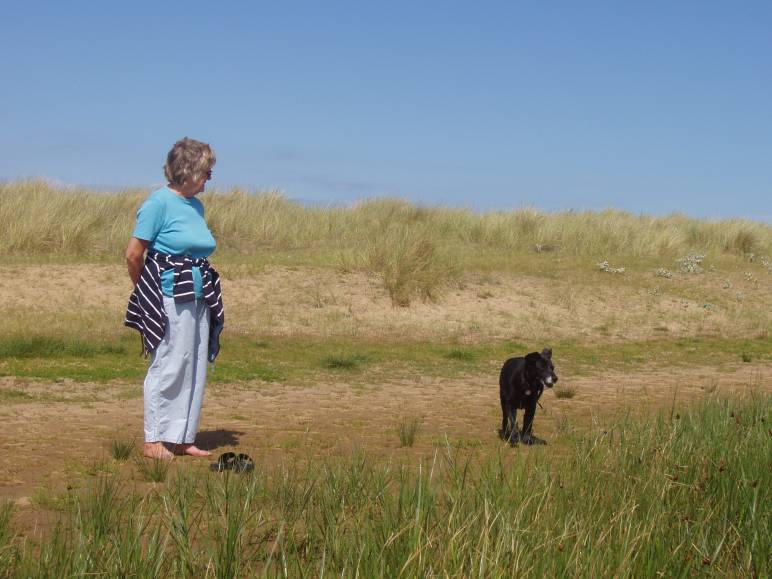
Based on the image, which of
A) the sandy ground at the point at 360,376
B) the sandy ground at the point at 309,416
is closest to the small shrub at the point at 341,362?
the sandy ground at the point at 360,376

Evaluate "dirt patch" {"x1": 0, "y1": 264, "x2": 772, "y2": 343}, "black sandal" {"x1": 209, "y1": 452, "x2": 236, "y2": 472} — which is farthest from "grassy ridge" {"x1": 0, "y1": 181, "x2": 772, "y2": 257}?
"black sandal" {"x1": 209, "y1": 452, "x2": 236, "y2": 472}

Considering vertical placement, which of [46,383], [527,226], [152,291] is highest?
[527,226]

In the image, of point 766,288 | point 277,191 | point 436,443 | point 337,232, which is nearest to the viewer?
point 436,443

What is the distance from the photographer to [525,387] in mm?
7852

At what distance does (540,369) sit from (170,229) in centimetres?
300

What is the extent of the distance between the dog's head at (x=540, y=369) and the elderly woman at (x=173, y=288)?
98.6 inches

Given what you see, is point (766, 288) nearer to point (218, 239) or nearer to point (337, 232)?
point (337, 232)

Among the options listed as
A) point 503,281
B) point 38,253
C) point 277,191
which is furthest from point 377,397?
point 277,191

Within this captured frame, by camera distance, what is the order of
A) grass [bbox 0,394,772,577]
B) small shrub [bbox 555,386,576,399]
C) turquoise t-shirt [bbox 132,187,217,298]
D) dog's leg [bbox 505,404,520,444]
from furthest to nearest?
1. small shrub [bbox 555,386,576,399]
2. dog's leg [bbox 505,404,520,444]
3. turquoise t-shirt [bbox 132,187,217,298]
4. grass [bbox 0,394,772,577]

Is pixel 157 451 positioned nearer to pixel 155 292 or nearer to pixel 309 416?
pixel 155 292

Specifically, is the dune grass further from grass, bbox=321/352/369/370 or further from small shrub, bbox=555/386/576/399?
small shrub, bbox=555/386/576/399

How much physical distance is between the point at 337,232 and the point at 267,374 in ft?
40.6

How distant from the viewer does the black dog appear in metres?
7.72

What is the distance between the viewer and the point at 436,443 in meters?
7.74
